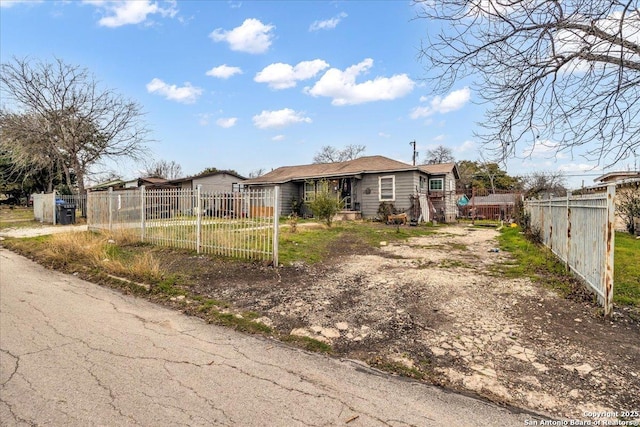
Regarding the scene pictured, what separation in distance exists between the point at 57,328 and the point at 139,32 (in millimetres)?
12705

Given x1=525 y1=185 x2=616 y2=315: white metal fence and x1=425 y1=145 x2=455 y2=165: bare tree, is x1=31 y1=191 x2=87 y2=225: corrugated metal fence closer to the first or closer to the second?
x1=525 y1=185 x2=616 y2=315: white metal fence

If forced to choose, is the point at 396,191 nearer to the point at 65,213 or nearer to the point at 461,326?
the point at 461,326

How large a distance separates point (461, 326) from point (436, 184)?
19004 mm

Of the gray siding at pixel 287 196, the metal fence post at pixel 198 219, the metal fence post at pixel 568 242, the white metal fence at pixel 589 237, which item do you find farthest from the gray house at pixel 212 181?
the metal fence post at pixel 568 242

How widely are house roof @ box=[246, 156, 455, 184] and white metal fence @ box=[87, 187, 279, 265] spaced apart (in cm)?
1261

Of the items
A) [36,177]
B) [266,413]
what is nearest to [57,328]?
[266,413]

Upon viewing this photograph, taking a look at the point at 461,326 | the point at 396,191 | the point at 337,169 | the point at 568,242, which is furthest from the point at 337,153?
the point at 461,326

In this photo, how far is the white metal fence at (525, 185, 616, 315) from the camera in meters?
3.81

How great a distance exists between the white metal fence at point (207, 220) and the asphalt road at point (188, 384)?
10.0ft

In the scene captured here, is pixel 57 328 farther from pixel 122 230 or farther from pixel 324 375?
pixel 122 230

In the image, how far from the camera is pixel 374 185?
65.0 feet

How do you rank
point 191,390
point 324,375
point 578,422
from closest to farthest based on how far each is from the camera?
point 578,422
point 191,390
point 324,375

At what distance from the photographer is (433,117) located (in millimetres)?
8281

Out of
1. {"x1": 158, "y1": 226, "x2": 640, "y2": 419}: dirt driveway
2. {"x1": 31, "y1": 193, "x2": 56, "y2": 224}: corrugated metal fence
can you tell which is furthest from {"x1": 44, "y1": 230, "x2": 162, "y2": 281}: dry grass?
{"x1": 31, "y1": 193, "x2": 56, "y2": 224}: corrugated metal fence
